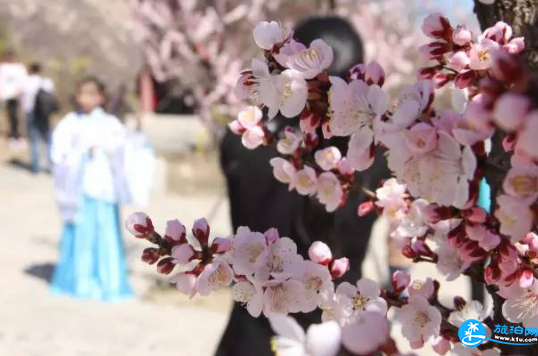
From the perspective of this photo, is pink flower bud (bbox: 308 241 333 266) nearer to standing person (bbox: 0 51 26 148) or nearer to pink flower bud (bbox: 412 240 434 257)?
pink flower bud (bbox: 412 240 434 257)

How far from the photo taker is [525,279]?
0.93 metres

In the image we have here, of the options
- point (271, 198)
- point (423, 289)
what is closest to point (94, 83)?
point (271, 198)

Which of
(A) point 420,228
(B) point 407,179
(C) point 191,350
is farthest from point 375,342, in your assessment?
(C) point 191,350

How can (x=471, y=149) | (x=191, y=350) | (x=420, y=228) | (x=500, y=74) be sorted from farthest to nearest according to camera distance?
(x=191, y=350) < (x=420, y=228) < (x=471, y=149) < (x=500, y=74)

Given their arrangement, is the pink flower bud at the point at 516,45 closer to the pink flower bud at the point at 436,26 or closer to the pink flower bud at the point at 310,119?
the pink flower bud at the point at 436,26

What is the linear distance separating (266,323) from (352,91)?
4.04 ft

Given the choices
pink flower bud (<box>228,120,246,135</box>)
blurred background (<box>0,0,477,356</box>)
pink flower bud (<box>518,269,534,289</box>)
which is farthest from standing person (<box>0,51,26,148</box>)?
pink flower bud (<box>518,269,534,289</box>)

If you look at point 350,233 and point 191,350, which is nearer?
point 350,233

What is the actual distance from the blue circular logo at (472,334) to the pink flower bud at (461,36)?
0.39 m

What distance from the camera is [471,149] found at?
0.72 metres

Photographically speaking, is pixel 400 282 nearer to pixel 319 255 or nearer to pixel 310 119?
pixel 319 255

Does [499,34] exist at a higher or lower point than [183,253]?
higher

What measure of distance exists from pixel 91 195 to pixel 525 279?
4.30m

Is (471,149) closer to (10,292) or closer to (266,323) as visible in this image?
(266,323)
